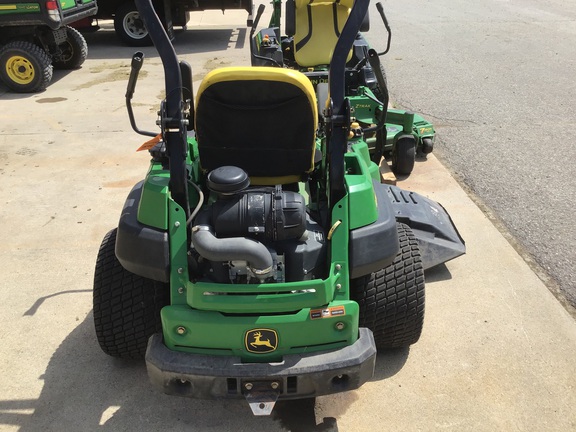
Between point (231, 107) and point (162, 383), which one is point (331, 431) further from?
point (231, 107)

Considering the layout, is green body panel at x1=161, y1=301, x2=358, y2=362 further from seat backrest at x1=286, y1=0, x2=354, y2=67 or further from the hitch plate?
seat backrest at x1=286, y1=0, x2=354, y2=67

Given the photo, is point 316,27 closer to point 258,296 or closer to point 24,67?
point 258,296

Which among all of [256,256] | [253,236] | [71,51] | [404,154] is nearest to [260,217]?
[253,236]

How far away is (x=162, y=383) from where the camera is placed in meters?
2.18

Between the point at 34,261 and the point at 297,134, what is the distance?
215 centimetres

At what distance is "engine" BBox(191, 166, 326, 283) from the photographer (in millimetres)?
2094

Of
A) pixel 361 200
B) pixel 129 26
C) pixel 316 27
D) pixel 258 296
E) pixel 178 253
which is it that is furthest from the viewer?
Answer: pixel 129 26

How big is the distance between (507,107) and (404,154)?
2.80 m

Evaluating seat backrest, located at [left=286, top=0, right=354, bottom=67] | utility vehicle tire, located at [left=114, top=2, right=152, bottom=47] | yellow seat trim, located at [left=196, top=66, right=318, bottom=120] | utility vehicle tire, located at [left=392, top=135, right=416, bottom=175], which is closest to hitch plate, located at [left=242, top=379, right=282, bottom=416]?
yellow seat trim, located at [left=196, top=66, right=318, bottom=120]

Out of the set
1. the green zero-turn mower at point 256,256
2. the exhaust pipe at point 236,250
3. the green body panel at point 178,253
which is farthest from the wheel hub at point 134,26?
the exhaust pipe at point 236,250

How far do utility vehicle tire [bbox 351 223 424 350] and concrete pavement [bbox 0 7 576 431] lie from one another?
0.23 m

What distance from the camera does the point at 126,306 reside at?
2.56m

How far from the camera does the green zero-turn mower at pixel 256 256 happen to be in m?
2.16

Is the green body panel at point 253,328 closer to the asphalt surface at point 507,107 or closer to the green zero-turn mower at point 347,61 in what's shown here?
the asphalt surface at point 507,107
